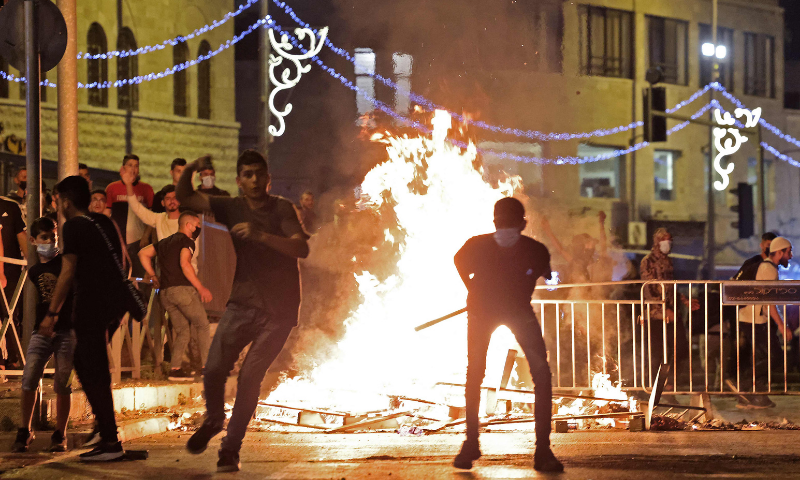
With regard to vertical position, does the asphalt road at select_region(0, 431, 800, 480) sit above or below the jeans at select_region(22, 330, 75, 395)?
below

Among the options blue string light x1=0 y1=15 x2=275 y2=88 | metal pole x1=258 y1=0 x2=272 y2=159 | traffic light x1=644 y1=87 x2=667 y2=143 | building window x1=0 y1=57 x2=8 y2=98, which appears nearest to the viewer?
traffic light x1=644 y1=87 x2=667 y2=143

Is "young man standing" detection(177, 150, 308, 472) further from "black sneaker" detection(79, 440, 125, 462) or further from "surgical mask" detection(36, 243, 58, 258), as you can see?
"surgical mask" detection(36, 243, 58, 258)

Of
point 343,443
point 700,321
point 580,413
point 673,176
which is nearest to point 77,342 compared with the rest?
point 343,443

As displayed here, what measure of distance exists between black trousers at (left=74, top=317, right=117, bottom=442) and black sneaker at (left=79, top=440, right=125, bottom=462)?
0.03 metres

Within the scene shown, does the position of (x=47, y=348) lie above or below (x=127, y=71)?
below

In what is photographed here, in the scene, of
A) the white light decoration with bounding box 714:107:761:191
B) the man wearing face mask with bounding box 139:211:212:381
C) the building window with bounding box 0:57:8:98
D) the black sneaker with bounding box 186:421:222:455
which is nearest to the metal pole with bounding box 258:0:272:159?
the building window with bounding box 0:57:8:98

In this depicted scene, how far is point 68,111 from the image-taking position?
8.06m

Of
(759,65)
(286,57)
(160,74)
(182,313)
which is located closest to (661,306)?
(182,313)

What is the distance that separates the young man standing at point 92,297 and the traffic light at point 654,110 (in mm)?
12782

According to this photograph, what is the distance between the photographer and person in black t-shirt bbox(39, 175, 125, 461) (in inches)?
249

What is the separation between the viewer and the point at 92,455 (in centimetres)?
632

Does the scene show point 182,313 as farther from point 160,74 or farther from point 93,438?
A: point 160,74

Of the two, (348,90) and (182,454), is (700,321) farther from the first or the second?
(348,90)

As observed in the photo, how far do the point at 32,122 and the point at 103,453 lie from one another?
256 cm
